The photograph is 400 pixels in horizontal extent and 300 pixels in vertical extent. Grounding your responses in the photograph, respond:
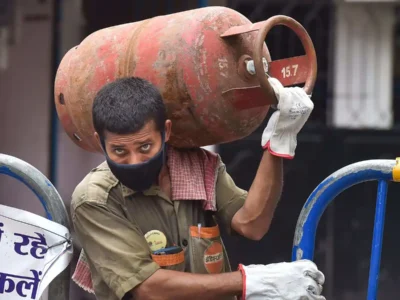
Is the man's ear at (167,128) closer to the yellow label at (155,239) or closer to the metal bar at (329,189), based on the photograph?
the yellow label at (155,239)

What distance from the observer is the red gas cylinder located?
2426 millimetres

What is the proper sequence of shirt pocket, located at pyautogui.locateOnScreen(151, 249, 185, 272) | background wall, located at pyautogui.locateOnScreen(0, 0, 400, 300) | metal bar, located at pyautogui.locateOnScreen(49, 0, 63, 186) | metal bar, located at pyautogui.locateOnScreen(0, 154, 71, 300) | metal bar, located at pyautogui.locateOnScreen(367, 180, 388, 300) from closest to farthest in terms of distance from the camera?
Result: shirt pocket, located at pyautogui.locateOnScreen(151, 249, 185, 272)
metal bar, located at pyautogui.locateOnScreen(367, 180, 388, 300)
metal bar, located at pyautogui.locateOnScreen(0, 154, 71, 300)
background wall, located at pyautogui.locateOnScreen(0, 0, 400, 300)
metal bar, located at pyautogui.locateOnScreen(49, 0, 63, 186)

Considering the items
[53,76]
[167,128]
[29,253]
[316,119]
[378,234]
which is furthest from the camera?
[53,76]

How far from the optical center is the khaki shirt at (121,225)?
2395mm

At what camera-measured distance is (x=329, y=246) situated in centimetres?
593

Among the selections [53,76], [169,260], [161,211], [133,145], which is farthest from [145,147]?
[53,76]

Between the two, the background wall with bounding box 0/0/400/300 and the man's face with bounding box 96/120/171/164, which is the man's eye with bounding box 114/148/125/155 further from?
the background wall with bounding box 0/0/400/300

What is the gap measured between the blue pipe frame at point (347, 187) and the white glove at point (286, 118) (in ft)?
0.70

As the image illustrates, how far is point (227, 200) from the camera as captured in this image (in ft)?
8.70

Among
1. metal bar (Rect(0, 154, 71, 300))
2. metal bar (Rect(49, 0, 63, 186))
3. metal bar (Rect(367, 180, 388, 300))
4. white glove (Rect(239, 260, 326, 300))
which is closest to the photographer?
white glove (Rect(239, 260, 326, 300))

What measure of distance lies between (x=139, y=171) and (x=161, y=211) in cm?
19

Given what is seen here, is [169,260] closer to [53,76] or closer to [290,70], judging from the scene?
[290,70]

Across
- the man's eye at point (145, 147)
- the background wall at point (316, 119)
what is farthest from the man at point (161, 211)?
the background wall at point (316, 119)

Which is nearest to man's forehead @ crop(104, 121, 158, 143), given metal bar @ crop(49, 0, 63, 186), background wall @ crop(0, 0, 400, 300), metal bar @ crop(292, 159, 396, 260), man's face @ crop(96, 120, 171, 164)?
man's face @ crop(96, 120, 171, 164)
